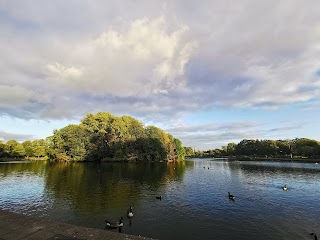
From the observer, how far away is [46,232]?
15.6 metres

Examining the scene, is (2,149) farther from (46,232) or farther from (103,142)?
(46,232)

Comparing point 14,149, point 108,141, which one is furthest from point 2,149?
point 108,141

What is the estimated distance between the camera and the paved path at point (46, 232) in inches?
582

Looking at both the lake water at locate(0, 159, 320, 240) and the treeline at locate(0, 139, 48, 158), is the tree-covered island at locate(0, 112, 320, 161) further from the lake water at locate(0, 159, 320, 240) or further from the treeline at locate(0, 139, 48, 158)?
the lake water at locate(0, 159, 320, 240)

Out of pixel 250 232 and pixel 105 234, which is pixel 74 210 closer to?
pixel 105 234

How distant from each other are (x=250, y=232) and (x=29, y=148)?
17000cm

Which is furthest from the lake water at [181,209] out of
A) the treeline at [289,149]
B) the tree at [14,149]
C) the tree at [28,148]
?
the tree at [14,149]

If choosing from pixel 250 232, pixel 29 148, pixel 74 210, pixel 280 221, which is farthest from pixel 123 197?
pixel 29 148

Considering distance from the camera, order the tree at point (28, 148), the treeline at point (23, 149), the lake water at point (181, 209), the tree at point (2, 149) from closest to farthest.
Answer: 1. the lake water at point (181, 209)
2. the tree at point (2, 149)
3. the treeline at point (23, 149)
4. the tree at point (28, 148)

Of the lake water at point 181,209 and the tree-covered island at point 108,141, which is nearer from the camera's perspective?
the lake water at point 181,209

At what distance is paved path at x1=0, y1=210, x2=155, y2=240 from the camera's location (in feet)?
48.5

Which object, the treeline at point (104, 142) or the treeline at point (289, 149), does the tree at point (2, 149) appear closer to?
the treeline at point (104, 142)

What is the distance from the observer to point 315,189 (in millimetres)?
47156

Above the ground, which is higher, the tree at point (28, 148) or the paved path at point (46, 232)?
the tree at point (28, 148)
